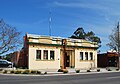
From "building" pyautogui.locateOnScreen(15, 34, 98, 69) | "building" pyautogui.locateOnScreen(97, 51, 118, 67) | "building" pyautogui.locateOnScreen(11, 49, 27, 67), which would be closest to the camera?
"building" pyautogui.locateOnScreen(15, 34, 98, 69)

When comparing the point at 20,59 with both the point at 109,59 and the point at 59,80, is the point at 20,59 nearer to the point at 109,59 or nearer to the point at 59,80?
the point at 109,59

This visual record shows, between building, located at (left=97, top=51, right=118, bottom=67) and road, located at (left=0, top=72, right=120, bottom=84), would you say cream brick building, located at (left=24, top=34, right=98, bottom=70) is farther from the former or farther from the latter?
road, located at (left=0, top=72, right=120, bottom=84)

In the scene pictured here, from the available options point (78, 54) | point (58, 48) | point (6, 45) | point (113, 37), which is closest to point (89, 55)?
point (78, 54)

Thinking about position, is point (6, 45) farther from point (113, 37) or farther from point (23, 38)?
point (113, 37)

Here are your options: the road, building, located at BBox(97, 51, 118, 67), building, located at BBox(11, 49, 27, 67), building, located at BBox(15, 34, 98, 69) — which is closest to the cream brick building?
building, located at BBox(15, 34, 98, 69)

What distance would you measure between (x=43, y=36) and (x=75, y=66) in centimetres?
832

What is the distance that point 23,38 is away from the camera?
4938 cm

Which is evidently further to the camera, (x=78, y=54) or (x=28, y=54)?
(x=78, y=54)

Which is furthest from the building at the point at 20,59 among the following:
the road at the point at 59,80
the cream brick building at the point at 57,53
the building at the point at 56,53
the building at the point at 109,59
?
the road at the point at 59,80

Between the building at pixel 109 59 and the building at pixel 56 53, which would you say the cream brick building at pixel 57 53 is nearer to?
the building at pixel 56 53

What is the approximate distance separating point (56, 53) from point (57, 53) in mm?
231

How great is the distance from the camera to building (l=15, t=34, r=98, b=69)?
155ft

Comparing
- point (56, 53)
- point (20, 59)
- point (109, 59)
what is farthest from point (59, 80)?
point (109, 59)

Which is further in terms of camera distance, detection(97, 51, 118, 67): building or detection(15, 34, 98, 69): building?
detection(97, 51, 118, 67): building
